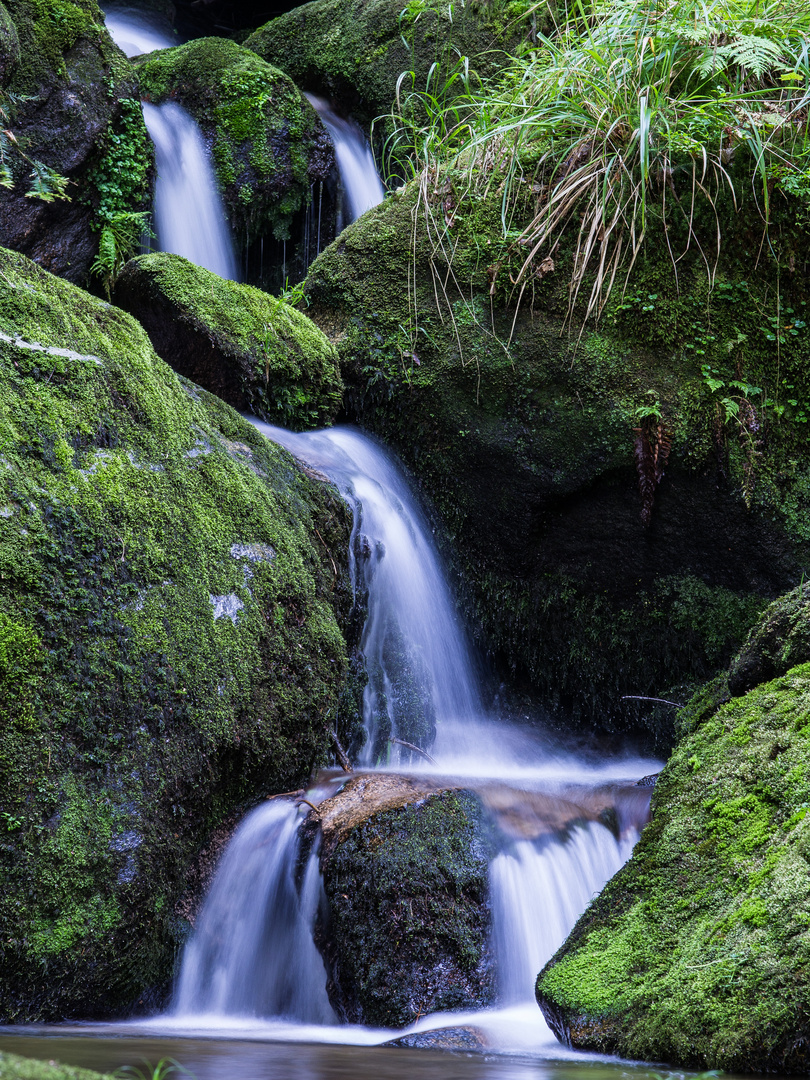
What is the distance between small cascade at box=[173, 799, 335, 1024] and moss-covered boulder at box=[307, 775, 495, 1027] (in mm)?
80

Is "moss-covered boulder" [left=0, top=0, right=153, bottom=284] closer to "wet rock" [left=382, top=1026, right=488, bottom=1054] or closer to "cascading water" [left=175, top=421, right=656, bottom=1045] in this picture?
"cascading water" [left=175, top=421, right=656, bottom=1045]

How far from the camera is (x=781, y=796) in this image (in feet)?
7.46

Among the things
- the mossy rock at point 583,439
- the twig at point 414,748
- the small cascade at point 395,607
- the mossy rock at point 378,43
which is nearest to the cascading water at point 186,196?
the mossy rock at point 378,43

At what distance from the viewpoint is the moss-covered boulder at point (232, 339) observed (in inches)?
180

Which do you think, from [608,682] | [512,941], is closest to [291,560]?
[512,941]

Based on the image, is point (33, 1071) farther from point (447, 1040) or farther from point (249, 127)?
point (249, 127)

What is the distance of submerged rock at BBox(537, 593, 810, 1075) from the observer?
181cm

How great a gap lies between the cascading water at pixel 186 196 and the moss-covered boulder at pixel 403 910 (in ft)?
16.5

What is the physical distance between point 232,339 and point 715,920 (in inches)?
144

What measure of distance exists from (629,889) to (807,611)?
3.53 ft

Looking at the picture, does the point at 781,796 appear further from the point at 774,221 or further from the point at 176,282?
the point at 176,282

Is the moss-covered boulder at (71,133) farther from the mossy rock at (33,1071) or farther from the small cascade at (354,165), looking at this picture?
the mossy rock at (33,1071)

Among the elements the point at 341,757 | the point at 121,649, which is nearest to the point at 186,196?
the point at 341,757

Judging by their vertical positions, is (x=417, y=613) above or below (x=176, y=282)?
below
